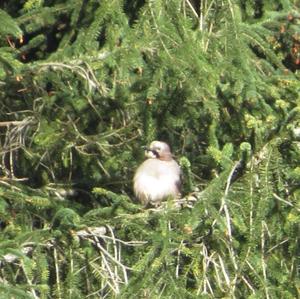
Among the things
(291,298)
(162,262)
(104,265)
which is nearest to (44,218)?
(104,265)

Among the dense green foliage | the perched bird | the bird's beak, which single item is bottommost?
the perched bird

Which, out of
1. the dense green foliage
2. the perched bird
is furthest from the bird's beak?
the dense green foliage

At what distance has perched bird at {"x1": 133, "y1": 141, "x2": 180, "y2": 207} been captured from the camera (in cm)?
713

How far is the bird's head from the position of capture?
23.2 feet

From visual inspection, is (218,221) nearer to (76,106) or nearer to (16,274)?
(16,274)

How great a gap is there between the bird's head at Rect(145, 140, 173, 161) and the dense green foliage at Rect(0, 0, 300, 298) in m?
0.09

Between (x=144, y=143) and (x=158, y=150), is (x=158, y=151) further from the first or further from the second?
(x=144, y=143)

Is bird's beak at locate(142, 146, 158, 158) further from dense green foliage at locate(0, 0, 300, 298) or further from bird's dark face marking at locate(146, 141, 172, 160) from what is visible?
dense green foliage at locate(0, 0, 300, 298)

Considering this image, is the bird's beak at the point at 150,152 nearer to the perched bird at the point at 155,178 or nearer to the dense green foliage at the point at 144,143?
the perched bird at the point at 155,178

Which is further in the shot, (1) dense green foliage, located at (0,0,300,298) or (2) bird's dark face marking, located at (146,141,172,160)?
(2) bird's dark face marking, located at (146,141,172,160)

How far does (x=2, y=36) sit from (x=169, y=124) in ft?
3.83

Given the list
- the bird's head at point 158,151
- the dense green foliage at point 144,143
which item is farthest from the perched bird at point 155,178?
the dense green foliage at point 144,143

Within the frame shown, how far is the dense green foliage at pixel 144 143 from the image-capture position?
5492mm

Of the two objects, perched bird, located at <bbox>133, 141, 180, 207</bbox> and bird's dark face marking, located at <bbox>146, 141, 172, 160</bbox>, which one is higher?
bird's dark face marking, located at <bbox>146, 141, 172, 160</bbox>
